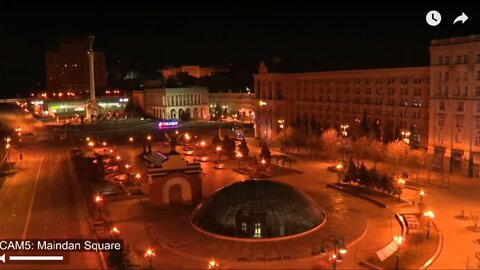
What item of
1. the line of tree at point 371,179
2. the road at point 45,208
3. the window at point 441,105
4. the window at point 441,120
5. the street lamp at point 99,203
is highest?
the window at point 441,105

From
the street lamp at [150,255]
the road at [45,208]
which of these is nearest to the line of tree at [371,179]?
the street lamp at [150,255]

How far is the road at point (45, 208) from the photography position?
1500 inches

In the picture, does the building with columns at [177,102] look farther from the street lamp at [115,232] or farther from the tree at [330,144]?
the street lamp at [115,232]

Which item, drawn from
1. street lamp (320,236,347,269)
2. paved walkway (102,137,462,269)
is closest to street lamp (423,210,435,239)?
paved walkway (102,137,462,269)

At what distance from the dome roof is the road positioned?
9.14m

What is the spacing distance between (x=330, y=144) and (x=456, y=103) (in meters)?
17.3

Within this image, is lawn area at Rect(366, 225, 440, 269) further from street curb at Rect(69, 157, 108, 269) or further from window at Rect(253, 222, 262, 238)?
street curb at Rect(69, 157, 108, 269)

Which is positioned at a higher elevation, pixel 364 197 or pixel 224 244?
pixel 364 197

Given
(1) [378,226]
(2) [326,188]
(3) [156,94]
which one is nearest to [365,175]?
(2) [326,188]

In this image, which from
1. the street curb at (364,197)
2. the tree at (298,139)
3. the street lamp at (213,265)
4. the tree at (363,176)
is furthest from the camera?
the tree at (298,139)

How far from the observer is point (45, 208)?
4653 centimetres

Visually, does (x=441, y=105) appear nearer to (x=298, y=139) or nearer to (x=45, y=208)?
(x=298, y=139)

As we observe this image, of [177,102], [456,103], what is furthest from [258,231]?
[177,102]

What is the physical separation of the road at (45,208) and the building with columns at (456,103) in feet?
140
